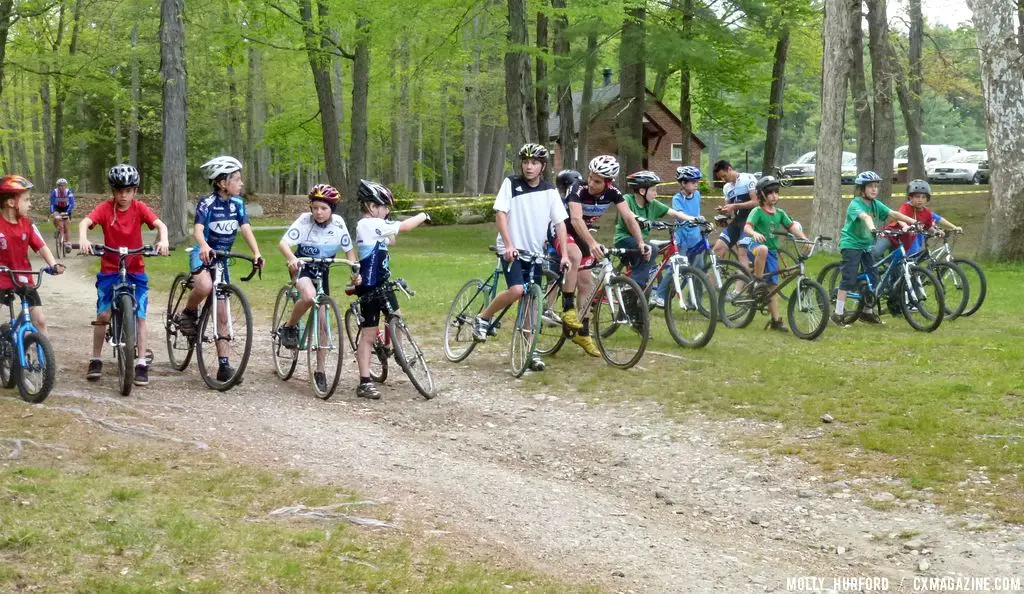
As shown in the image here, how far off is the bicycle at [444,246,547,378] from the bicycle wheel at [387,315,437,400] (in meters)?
1.23

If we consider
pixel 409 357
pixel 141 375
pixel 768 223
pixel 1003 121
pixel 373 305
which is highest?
pixel 1003 121

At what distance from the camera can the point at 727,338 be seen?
12.9 m

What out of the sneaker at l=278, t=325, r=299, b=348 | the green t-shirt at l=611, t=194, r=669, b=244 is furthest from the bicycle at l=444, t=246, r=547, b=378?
the green t-shirt at l=611, t=194, r=669, b=244

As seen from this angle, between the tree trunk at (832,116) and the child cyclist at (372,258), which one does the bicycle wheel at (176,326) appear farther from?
the tree trunk at (832,116)

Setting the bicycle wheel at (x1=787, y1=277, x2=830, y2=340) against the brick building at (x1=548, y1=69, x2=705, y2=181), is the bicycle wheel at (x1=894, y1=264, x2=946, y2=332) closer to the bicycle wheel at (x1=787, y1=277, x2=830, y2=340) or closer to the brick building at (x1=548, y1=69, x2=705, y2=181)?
the bicycle wheel at (x1=787, y1=277, x2=830, y2=340)

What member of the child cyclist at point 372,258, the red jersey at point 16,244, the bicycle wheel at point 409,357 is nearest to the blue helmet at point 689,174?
the child cyclist at point 372,258

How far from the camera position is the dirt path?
582 centimetres

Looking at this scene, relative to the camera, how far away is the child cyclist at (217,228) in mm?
9641

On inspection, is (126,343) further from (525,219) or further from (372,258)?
(525,219)

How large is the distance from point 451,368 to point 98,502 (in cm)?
582

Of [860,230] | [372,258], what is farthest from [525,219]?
[860,230]

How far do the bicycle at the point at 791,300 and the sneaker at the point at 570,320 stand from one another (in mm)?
2976

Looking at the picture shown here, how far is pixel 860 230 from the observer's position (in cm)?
1367

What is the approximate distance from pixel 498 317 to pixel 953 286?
6838mm
